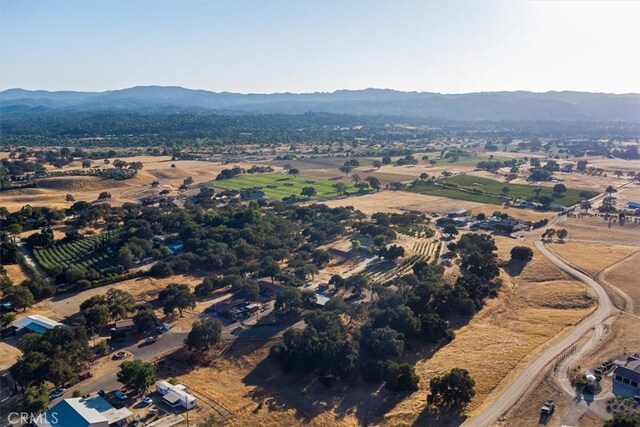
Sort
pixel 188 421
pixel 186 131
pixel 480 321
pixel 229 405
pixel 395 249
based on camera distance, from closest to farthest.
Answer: pixel 188 421 < pixel 229 405 < pixel 480 321 < pixel 395 249 < pixel 186 131

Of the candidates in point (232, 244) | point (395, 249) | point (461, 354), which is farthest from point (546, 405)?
point (232, 244)

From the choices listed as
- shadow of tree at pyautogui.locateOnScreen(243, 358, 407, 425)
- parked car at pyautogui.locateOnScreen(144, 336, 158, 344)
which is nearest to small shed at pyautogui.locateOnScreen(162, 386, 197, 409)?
shadow of tree at pyautogui.locateOnScreen(243, 358, 407, 425)

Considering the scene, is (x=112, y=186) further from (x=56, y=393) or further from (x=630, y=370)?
(x=630, y=370)

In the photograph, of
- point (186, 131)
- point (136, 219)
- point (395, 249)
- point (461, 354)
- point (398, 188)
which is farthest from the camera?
point (186, 131)

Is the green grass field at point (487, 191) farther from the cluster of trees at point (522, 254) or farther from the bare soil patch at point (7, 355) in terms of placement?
the bare soil patch at point (7, 355)

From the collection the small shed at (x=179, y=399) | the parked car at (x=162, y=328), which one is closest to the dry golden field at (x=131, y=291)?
the parked car at (x=162, y=328)

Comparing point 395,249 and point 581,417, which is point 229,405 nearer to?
point 581,417
